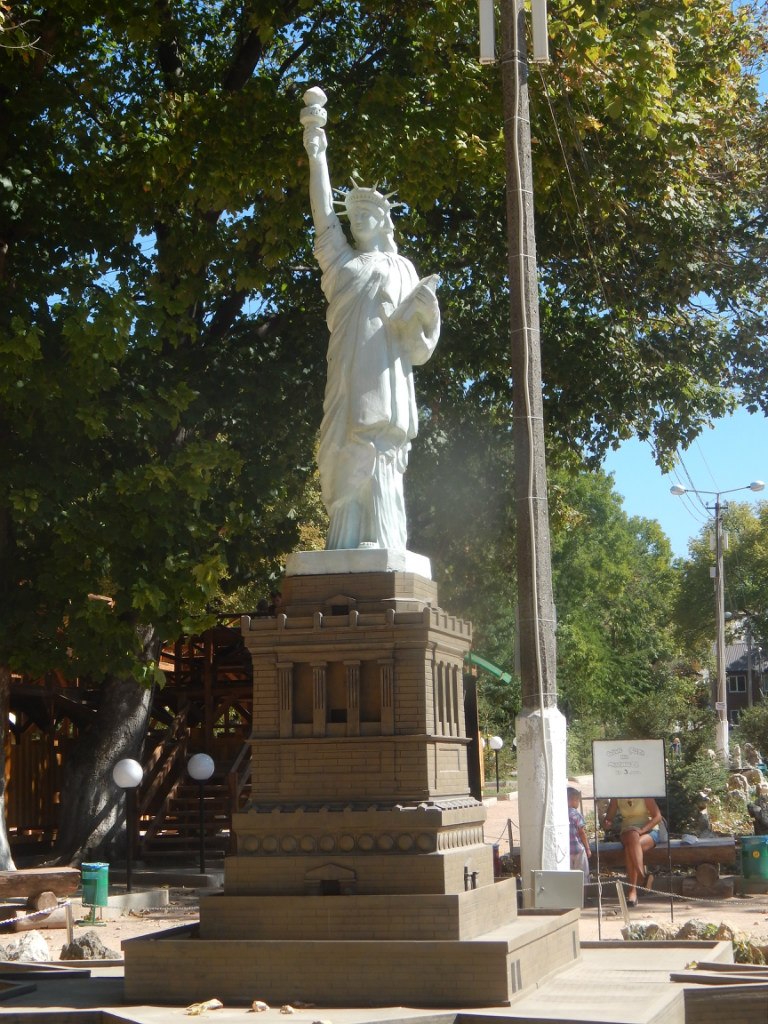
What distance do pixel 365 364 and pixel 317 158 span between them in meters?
1.75

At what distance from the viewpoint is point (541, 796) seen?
35.7 ft

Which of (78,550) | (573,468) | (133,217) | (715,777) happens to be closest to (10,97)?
(133,217)

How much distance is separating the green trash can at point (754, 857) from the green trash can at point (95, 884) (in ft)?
25.4

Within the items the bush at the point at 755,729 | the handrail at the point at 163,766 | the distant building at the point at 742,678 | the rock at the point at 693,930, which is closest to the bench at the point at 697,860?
the rock at the point at 693,930

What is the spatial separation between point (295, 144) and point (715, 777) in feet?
39.2

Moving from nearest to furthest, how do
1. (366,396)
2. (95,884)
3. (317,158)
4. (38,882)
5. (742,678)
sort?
(366,396) < (317,158) < (38,882) < (95,884) < (742,678)

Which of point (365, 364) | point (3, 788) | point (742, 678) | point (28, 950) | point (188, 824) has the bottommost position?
point (28, 950)

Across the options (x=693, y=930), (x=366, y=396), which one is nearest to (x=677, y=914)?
(x=693, y=930)

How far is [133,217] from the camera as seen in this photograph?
57.8ft

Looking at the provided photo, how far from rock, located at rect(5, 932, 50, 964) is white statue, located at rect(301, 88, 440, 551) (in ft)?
15.0

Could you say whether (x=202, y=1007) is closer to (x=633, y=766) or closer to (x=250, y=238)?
(x=633, y=766)

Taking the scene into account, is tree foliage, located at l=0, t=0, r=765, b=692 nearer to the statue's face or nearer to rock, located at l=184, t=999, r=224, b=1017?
the statue's face

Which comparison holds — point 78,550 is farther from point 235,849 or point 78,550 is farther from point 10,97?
point 235,849

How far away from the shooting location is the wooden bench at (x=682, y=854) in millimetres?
16625
